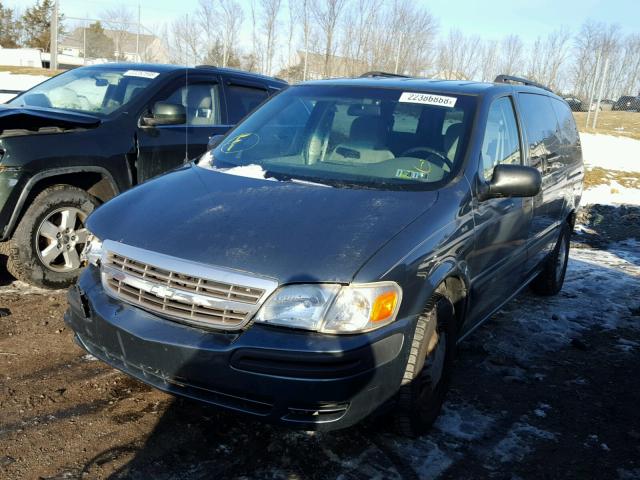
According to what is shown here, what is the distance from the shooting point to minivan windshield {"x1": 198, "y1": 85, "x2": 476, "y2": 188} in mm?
3566

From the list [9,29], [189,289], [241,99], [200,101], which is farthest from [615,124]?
[9,29]

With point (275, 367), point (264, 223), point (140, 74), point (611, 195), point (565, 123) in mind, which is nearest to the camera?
point (275, 367)

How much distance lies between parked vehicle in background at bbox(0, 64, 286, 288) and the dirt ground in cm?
53

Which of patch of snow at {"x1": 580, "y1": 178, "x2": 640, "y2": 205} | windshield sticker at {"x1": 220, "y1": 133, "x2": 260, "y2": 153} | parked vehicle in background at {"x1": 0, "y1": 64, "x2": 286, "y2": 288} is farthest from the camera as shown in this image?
patch of snow at {"x1": 580, "y1": 178, "x2": 640, "y2": 205}

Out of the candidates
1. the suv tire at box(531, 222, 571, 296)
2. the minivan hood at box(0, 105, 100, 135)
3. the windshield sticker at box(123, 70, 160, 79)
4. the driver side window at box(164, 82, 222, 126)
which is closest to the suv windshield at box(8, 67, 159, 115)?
the windshield sticker at box(123, 70, 160, 79)

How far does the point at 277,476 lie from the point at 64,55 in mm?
42328

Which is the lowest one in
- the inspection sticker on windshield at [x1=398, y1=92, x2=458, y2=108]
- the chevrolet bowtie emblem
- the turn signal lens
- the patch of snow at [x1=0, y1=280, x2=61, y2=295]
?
the patch of snow at [x1=0, y1=280, x2=61, y2=295]

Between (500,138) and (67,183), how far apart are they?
11.2 ft

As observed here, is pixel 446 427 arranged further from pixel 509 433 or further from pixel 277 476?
pixel 277 476

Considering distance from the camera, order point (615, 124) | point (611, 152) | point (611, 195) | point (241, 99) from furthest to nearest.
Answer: point (615, 124) → point (611, 152) → point (611, 195) → point (241, 99)

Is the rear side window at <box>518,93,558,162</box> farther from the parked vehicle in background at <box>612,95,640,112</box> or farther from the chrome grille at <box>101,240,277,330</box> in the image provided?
the parked vehicle in background at <box>612,95,640,112</box>

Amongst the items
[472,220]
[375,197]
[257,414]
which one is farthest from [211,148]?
[257,414]

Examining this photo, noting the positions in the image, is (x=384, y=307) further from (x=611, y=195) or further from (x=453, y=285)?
(x=611, y=195)

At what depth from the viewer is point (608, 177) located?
14.1 meters
